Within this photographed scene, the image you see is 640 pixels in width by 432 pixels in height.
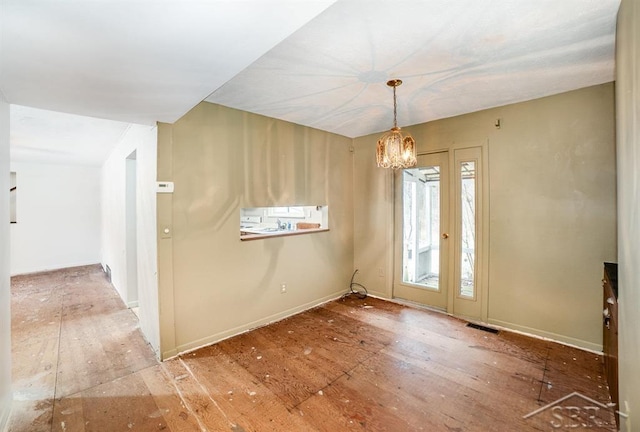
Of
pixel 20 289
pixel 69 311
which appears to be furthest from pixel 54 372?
pixel 20 289

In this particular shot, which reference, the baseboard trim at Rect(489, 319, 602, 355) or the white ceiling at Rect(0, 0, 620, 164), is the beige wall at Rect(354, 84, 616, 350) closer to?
the baseboard trim at Rect(489, 319, 602, 355)

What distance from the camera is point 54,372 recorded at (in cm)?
247

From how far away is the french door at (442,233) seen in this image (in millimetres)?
3443

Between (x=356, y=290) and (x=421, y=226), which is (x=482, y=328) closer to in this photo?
(x=421, y=226)

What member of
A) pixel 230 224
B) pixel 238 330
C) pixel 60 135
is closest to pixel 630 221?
pixel 230 224

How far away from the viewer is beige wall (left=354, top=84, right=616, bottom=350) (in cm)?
270

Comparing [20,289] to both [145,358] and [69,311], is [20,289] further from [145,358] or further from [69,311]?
[145,358]

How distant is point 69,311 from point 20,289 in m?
1.99

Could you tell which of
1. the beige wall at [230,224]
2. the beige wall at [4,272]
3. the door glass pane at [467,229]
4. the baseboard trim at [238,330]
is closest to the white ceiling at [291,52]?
the beige wall at [4,272]

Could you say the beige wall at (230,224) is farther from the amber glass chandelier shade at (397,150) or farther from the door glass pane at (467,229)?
the door glass pane at (467,229)

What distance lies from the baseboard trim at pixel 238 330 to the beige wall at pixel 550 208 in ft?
7.39

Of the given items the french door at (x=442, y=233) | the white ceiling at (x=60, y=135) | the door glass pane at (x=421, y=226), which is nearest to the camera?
the white ceiling at (x=60, y=135)

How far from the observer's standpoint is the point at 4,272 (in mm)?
1915

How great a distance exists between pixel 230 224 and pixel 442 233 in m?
2.68
